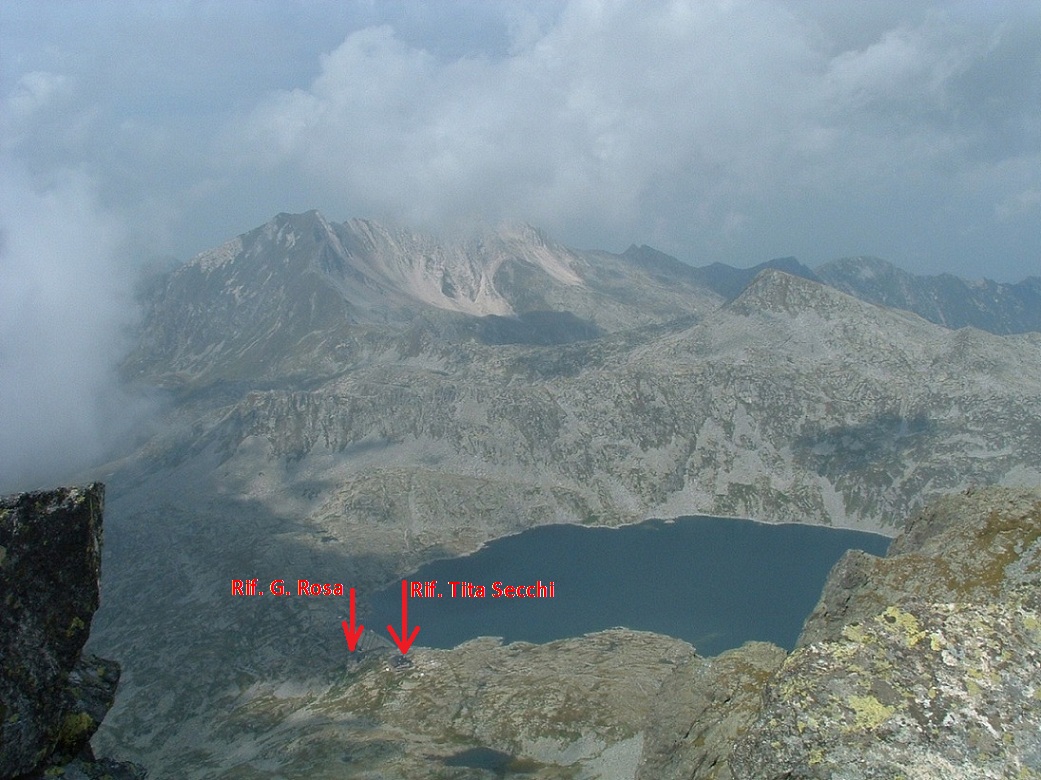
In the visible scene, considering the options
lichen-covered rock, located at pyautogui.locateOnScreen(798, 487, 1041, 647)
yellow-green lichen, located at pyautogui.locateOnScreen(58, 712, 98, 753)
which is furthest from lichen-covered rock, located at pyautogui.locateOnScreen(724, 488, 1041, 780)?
yellow-green lichen, located at pyautogui.locateOnScreen(58, 712, 98, 753)

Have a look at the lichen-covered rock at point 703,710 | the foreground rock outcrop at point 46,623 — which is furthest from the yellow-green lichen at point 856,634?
the foreground rock outcrop at point 46,623

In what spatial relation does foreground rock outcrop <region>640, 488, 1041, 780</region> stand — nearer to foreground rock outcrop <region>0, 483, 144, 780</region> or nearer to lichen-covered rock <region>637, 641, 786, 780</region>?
lichen-covered rock <region>637, 641, 786, 780</region>

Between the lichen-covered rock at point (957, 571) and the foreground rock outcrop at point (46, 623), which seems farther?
the lichen-covered rock at point (957, 571)

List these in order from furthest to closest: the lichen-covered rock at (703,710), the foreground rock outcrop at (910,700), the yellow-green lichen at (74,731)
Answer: the lichen-covered rock at (703,710), the yellow-green lichen at (74,731), the foreground rock outcrop at (910,700)

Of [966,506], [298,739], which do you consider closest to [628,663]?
[298,739]

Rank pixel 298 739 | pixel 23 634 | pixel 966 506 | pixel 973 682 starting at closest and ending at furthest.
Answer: pixel 973 682, pixel 23 634, pixel 966 506, pixel 298 739

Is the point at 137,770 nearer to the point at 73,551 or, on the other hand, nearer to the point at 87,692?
the point at 87,692

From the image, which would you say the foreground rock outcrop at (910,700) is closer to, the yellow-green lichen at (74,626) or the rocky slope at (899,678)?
the rocky slope at (899,678)
